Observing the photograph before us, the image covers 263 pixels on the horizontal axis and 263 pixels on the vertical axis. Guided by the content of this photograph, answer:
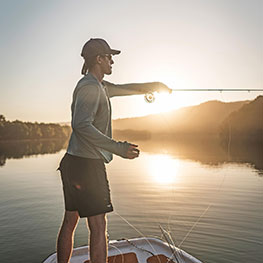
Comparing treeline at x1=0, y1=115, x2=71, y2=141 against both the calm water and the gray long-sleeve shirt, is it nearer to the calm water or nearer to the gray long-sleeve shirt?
the calm water

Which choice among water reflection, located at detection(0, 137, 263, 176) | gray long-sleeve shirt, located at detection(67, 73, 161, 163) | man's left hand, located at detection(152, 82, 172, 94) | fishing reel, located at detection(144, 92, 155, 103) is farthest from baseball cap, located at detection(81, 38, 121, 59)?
water reflection, located at detection(0, 137, 263, 176)

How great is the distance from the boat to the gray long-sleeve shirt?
1894 millimetres

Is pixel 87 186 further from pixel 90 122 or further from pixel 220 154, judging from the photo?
pixel 220 154

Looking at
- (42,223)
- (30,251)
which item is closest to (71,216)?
(30,251)

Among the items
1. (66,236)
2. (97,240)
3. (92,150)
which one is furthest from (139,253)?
(92,150)

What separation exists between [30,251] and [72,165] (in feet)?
12.9

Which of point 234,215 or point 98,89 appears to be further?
point 234,215

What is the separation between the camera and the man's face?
361cm

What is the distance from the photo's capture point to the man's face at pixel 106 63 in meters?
3.61

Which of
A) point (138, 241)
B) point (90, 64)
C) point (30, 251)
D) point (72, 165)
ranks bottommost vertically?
point (30, 251)

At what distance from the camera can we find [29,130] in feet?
446

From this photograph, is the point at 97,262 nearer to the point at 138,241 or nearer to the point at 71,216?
the point at 71,216

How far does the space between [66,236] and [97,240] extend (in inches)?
20.3

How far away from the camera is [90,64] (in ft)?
11.8
